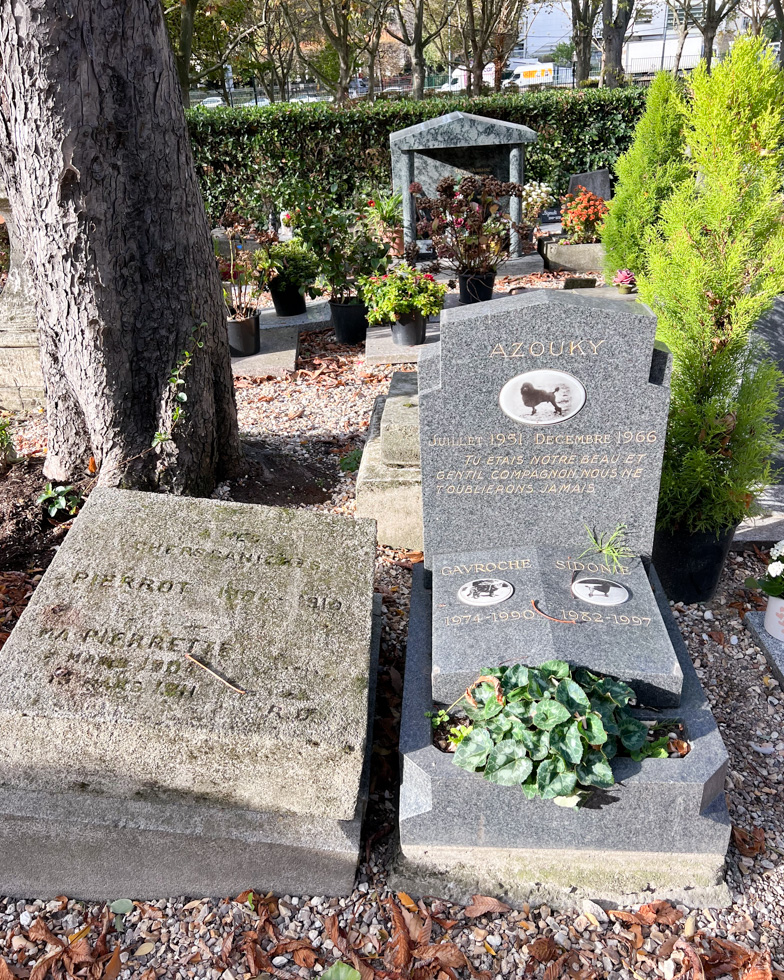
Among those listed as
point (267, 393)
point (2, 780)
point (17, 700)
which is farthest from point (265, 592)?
point (267, 393)

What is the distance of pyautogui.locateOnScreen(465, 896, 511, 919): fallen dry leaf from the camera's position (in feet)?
8.08

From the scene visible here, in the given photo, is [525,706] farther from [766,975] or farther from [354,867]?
[766,975]

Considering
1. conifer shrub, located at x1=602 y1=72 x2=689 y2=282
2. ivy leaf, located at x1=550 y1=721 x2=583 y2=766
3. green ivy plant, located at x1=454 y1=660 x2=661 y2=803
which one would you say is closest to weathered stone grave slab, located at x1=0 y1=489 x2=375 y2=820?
green ivy plant, located at x1=454 y1=660 x2=661 y2=803

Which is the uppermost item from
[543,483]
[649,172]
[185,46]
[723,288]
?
[185,46]

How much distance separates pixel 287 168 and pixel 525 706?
13163mm

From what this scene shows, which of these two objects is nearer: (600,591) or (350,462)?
(600,591)

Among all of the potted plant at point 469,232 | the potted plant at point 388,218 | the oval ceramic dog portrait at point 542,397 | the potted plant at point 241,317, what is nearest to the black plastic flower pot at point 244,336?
the potted plant at point 241,317

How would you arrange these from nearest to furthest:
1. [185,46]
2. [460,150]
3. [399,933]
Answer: [399,933] < [460,150] < [185,46]

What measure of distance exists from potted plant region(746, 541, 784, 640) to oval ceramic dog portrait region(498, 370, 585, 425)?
1.32 metres

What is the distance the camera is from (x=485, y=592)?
10.3 ft

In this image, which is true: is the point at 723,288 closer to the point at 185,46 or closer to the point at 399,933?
the point at 399,933

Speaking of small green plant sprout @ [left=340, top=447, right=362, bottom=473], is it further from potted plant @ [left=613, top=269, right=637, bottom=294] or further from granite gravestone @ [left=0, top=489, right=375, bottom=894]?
potted plant @ [left=613, top=269, right=637, bottom=294]

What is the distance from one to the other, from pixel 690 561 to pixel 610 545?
0.73m

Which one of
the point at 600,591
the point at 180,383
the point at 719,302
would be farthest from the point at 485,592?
Result: the point at 180,383
